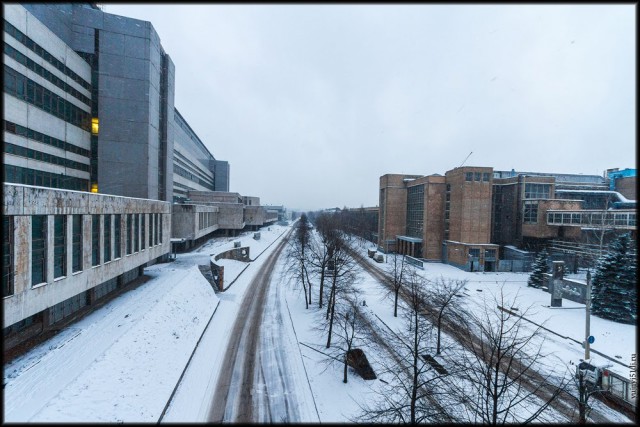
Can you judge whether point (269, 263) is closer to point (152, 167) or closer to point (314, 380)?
point (152, 167)

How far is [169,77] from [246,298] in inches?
1292

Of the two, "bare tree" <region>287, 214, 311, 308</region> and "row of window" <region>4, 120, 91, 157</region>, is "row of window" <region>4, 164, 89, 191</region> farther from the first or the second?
"bare tree" <region>287, 214, 311, 308</region>

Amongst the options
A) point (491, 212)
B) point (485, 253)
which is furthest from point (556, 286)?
point (491, 212)

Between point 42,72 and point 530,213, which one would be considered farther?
point 530,213

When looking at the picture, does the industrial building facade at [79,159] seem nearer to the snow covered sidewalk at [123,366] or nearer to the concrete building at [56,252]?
the concrete building at [56,252]

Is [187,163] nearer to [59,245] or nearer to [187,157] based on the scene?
[187,157]

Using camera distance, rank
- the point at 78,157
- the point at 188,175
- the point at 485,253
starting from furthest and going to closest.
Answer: the point at 188,175 < the point at 485,253 < the point at 78,157

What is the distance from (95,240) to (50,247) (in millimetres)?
4172

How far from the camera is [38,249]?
13.8 metres

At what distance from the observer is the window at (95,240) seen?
18047 mm

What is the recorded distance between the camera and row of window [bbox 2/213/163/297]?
12.2 meters

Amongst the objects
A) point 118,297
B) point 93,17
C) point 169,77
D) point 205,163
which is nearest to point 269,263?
point 118,297

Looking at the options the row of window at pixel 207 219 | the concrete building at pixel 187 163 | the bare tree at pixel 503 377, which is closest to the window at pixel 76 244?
the bare tree at pixel 503 377

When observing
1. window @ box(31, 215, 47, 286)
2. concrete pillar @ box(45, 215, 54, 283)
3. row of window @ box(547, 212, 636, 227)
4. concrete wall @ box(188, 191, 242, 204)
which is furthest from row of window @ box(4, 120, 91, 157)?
row of window @ box(547, 212, 636, 227)
